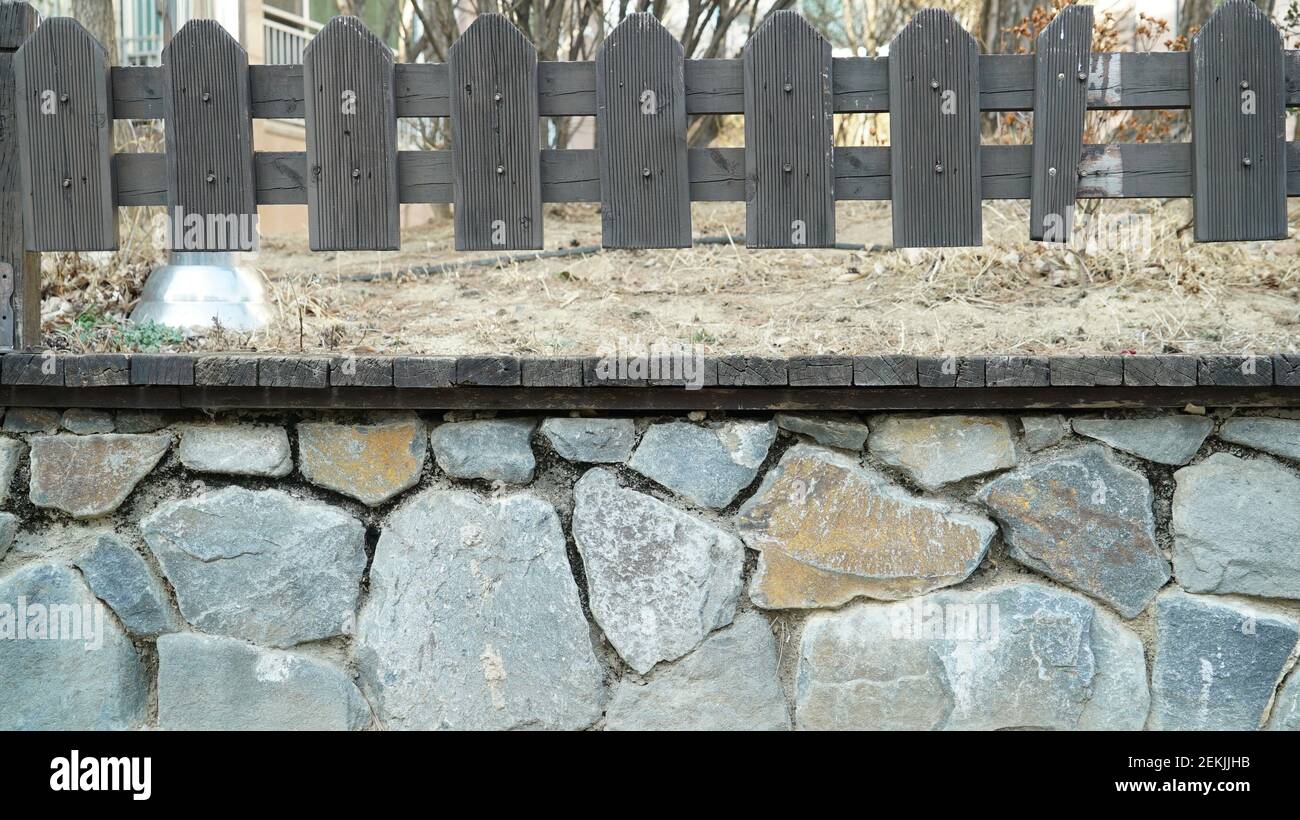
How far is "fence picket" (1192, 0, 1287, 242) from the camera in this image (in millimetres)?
2656

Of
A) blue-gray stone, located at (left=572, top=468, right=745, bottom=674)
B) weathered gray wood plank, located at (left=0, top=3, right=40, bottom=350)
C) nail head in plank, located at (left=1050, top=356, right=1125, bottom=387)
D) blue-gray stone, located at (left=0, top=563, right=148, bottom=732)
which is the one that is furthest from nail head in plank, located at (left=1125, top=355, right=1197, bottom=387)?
weathered gray wood plank, located at (left=0, top=3, right=40, bottom=350)

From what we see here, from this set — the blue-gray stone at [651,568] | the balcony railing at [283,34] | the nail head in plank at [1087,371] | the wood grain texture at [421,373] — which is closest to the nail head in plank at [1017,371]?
the nail head in plank at [1087,371]

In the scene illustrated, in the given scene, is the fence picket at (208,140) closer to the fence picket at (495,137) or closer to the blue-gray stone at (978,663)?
the fence picket at (495,137)

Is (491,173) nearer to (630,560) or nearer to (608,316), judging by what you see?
(630,560)

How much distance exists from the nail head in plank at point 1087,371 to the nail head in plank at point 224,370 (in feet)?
5.86

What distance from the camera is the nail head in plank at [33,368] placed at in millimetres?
2580

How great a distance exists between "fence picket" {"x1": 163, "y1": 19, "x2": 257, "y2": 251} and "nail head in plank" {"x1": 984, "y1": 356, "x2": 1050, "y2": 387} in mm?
1750

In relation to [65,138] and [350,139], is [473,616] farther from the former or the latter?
[65,138]

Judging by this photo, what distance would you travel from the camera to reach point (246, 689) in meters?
2.71

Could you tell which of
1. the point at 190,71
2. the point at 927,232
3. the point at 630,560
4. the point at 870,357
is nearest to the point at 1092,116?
the point at 927,232

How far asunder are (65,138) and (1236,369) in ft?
8.99

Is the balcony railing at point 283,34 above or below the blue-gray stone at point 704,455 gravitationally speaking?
above

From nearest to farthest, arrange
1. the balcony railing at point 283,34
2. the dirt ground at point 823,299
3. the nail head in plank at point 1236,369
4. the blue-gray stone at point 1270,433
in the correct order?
the nail head in plank at point 1236,369, the blue-gray stone at point 1270,433, the dirt ground at point 823,299, the balcony railing at point 283,34

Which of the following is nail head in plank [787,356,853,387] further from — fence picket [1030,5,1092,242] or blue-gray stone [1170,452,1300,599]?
blue-gray stone [1170,452,1300,599]
